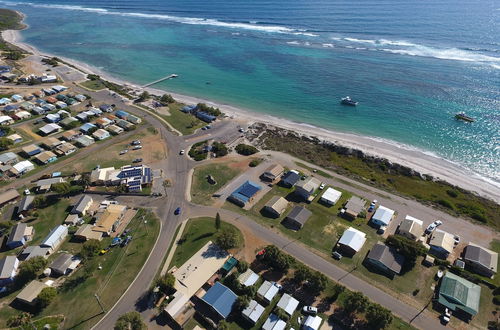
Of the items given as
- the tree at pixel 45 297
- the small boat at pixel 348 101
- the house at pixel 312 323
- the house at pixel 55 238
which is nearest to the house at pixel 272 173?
the house at pixel 312 323

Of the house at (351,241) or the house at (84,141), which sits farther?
the house at (84,141)

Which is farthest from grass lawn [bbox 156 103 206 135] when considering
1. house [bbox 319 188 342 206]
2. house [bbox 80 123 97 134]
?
house [bbox 319 188 342 206]

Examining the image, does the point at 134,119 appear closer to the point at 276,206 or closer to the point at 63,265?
the point at 63,265

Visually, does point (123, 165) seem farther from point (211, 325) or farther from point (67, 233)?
point (211, 325)

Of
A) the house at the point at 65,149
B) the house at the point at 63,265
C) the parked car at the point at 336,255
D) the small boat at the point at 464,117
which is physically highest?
the small boat at the point at 464,117

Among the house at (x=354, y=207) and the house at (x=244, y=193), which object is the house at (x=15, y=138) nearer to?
the house at (x=244, y=193)

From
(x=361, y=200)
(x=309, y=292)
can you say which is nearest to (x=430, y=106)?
(x=361, y=200)
